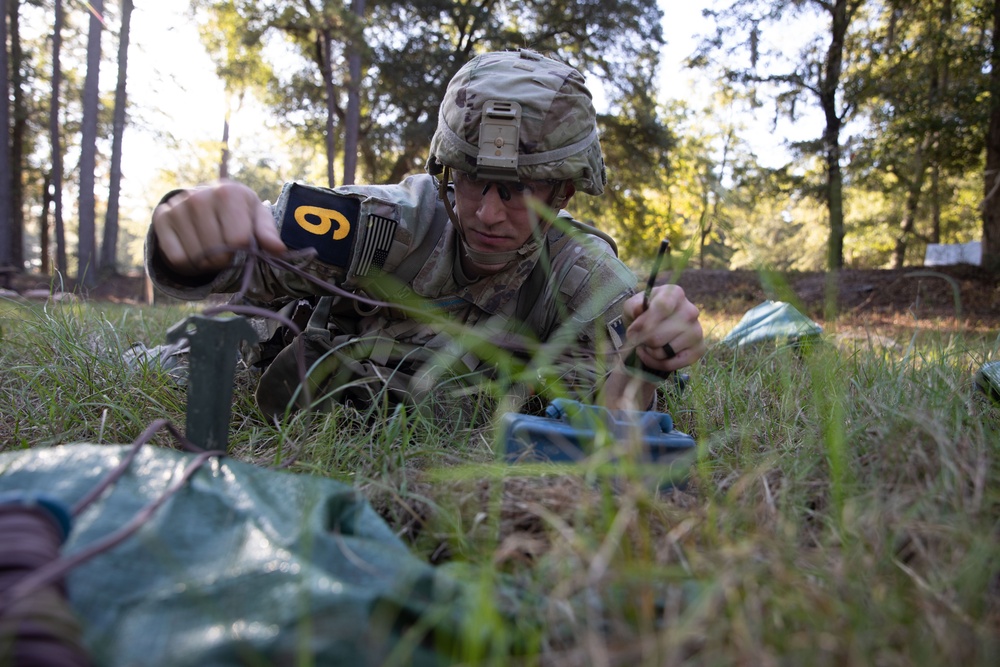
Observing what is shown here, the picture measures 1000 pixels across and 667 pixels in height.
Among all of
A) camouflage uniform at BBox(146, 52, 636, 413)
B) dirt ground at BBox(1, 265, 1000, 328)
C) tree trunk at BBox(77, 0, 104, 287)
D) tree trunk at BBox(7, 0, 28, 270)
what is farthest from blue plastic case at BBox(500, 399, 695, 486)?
tree trunk at BBox(7, 0, 28, 270)

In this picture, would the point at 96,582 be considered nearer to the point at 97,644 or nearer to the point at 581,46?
the point at 97,644

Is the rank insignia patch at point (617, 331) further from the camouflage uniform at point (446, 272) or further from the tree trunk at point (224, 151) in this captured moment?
the tree trunk at point (224, 151)

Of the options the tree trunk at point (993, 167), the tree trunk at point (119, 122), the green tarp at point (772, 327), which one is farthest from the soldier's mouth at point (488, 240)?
the tree trunk at point (119, 122)

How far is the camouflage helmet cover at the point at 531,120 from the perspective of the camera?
1938 millimetres

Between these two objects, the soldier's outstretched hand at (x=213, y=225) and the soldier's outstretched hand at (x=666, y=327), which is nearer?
the soldier's outstretched hand at (x=213, y=225)

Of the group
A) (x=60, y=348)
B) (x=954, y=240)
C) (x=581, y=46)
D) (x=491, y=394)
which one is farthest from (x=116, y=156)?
(x=954, y=240)

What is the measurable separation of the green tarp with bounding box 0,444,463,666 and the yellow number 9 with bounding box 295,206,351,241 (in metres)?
1.17

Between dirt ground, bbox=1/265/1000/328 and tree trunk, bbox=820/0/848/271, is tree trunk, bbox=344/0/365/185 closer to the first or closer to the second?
dirt ground, bbox=1/265/1000/328

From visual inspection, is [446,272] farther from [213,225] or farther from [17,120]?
[17,120]

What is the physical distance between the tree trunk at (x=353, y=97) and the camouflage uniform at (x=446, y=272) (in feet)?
27.0

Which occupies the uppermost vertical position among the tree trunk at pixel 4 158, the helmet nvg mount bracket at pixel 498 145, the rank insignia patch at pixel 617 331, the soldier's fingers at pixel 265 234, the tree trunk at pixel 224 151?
the tree trunk at pixel 224 151

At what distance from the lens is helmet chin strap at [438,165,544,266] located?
2084mm


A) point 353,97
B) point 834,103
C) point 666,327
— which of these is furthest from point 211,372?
point 834,103

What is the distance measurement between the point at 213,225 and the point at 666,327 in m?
1.07
